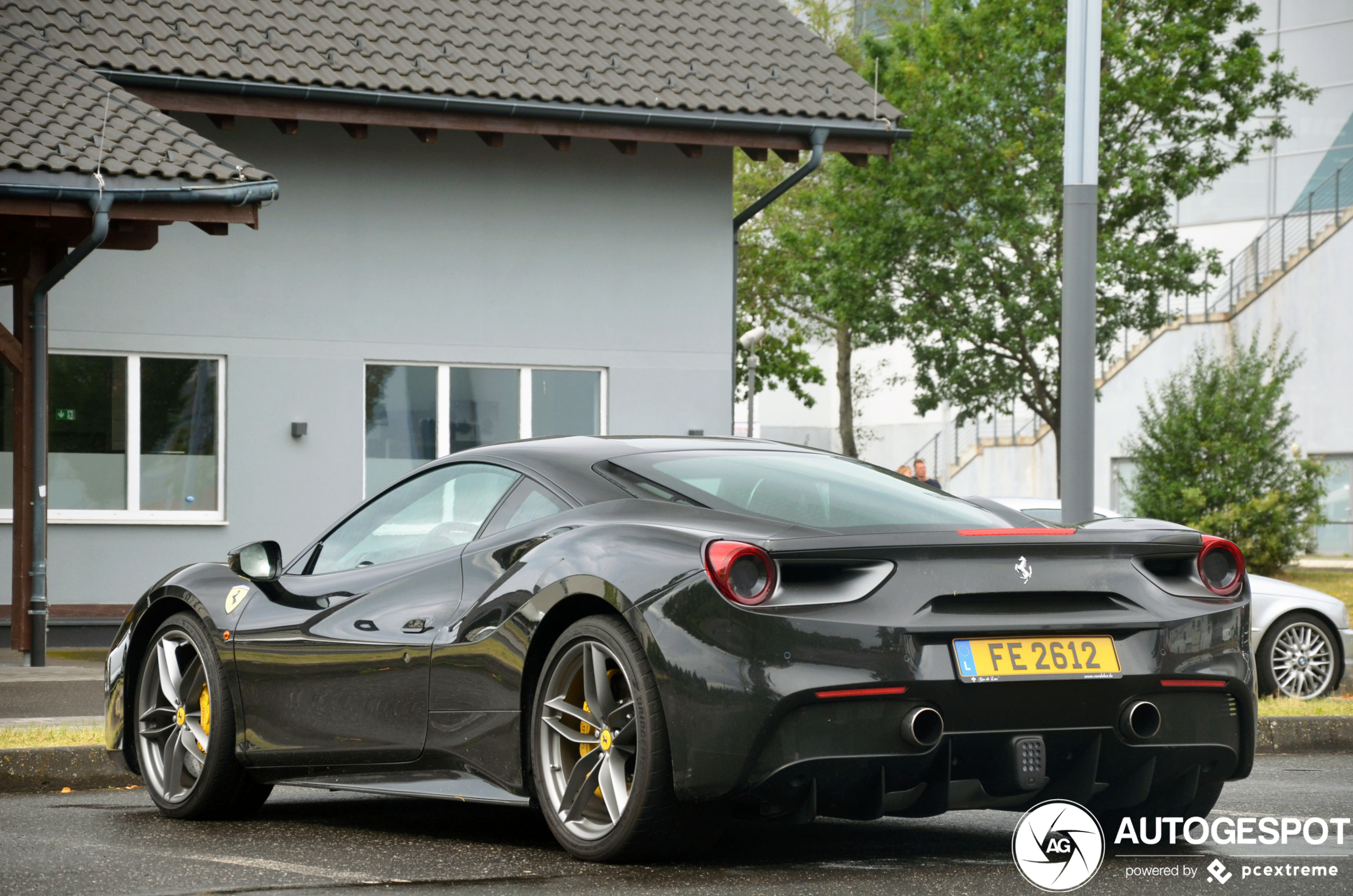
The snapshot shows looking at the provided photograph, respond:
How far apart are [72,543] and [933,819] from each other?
1033cm

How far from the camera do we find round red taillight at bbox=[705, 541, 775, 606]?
4539mm

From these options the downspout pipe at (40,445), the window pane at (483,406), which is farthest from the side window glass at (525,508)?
the window pane at (483,406)

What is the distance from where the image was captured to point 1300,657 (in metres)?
12.1

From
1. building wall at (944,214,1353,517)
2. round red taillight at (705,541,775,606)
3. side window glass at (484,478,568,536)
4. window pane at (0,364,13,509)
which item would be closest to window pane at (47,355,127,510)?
window pane at (0,364,13,509)

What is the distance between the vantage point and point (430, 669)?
5371 millimetres

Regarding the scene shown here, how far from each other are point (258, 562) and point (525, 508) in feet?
4.14

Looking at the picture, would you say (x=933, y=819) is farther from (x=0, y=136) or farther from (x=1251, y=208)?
(x=1251, y=208)

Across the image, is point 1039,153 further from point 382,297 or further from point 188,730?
point 188,730

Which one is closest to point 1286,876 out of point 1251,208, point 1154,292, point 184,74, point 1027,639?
point 1027,639

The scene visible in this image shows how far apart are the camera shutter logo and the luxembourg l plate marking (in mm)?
2708

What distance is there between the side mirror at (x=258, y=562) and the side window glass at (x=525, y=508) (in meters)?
1.08

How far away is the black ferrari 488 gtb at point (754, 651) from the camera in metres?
4.54

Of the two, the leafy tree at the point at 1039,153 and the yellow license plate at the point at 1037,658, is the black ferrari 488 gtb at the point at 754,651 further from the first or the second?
the leafy tree at the point at 1039,153

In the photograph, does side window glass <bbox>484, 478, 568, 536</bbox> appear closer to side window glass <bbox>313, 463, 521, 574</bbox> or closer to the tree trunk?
side window glass <bbox>313, 463, 521, 574</bbox>
